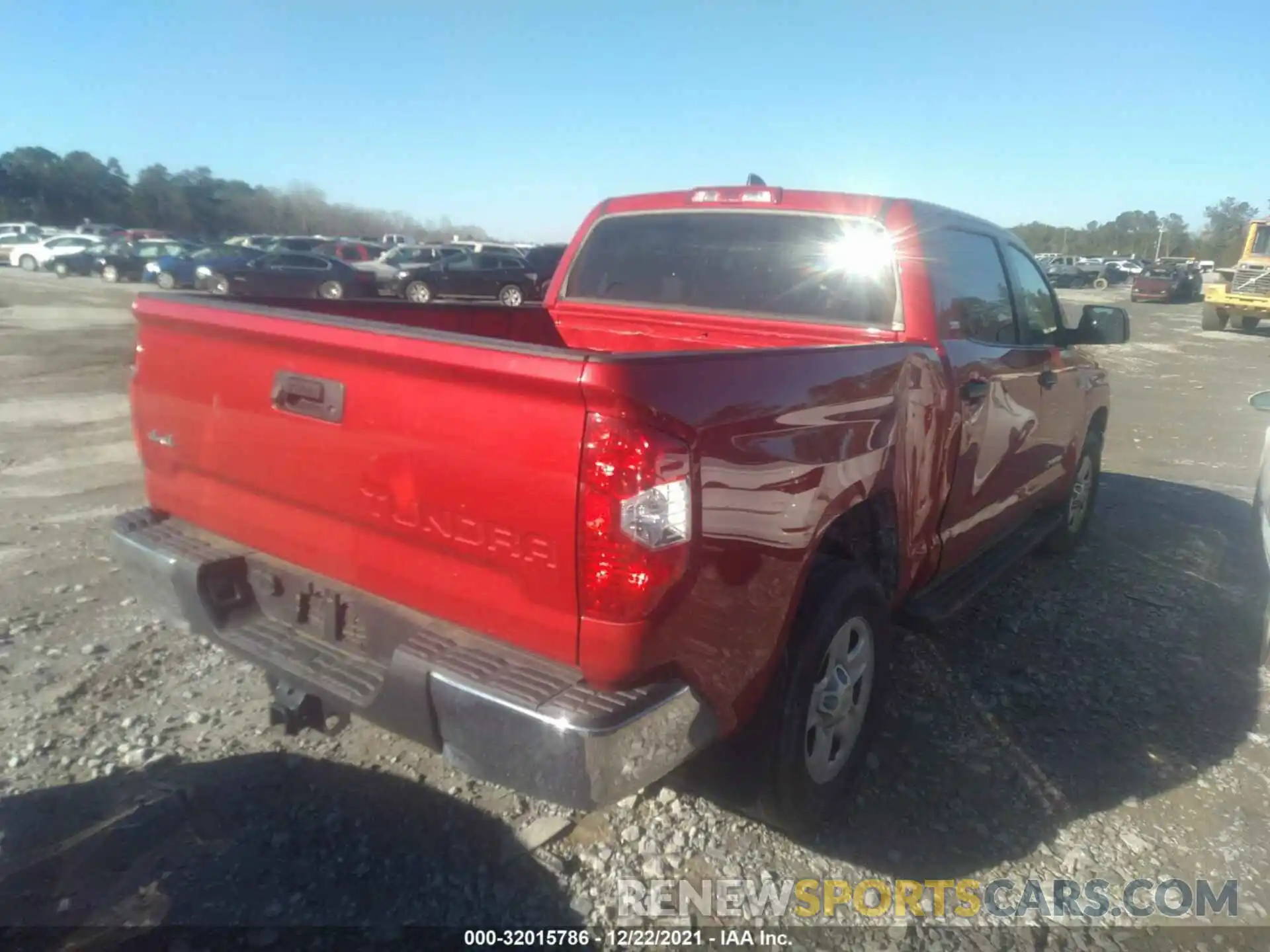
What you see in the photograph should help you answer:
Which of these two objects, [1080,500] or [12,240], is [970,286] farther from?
[12,240]

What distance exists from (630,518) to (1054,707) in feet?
9.02

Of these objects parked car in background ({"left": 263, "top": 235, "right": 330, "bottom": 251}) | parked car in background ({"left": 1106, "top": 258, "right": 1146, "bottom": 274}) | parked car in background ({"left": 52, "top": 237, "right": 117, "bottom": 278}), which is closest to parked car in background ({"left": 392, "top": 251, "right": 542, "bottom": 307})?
parked car in background ({"left": 263, "top": 235, "right": 330, "bottom": 251})

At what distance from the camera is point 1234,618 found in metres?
5.01

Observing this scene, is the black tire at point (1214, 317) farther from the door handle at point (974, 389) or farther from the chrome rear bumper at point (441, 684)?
the chrome rear bumper at point (441, 684)

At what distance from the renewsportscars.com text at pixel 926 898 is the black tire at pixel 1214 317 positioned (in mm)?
27520

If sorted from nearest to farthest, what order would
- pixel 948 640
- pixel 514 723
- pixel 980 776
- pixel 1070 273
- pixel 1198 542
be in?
pixel 514 723, pixel 980 776, pixel 948 640, pixel 1198 542, pixel 1070 273

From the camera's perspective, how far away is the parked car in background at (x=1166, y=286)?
38969 mm

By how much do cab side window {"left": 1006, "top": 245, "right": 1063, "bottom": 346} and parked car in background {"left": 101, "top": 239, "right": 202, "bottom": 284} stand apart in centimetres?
3243

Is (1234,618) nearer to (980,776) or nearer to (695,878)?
(980,776)

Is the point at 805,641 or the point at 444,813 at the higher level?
the point at 805,641

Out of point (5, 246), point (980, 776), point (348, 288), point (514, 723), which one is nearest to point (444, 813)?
point (514, 723)

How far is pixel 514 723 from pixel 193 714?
6.40 feet

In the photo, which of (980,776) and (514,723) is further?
(980,776)

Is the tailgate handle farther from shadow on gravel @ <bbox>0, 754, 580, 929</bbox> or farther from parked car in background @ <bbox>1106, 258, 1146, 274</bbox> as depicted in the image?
parked car in background @ <bbox>1106, 258, 1146, 274</bbox>
